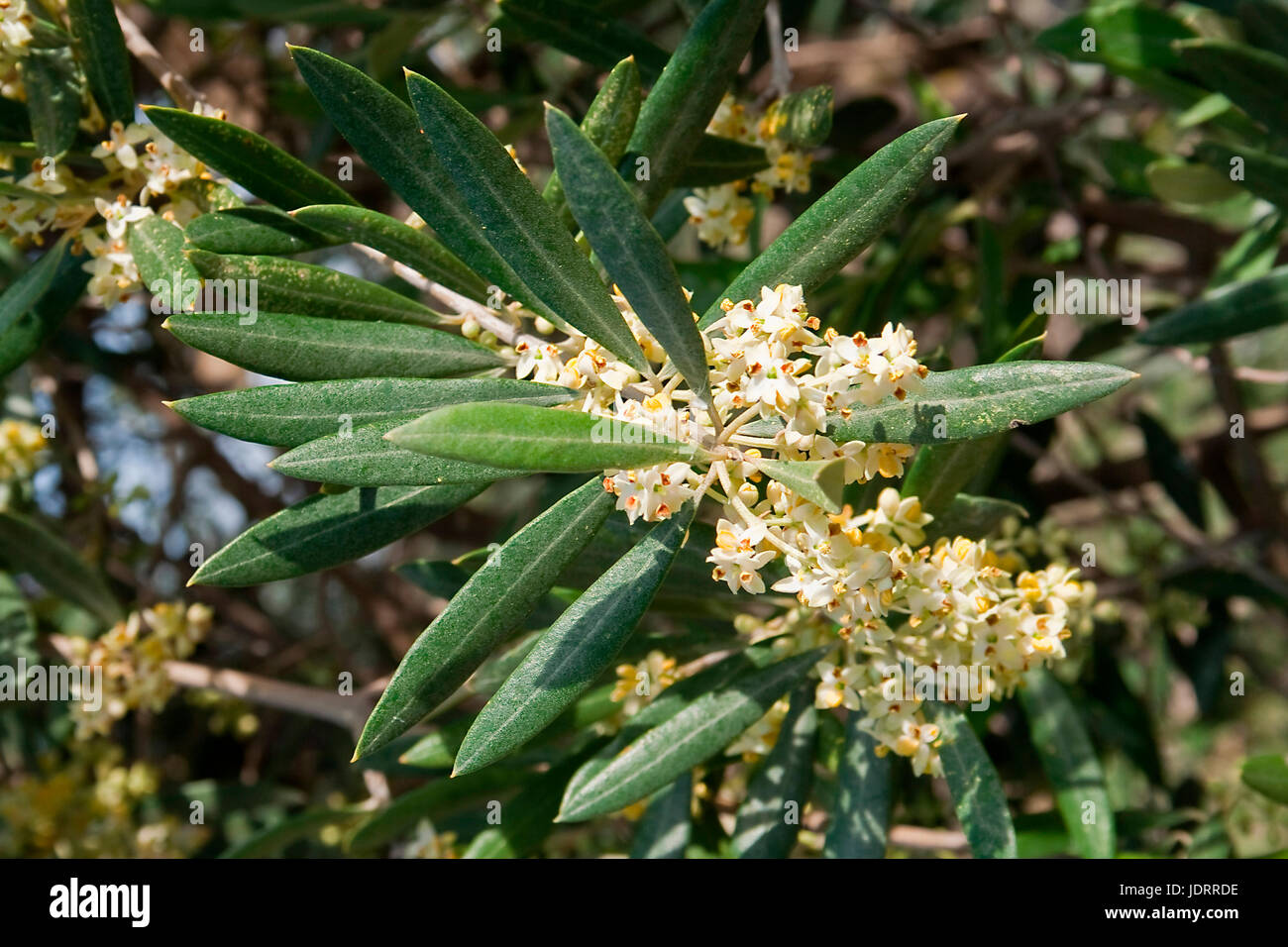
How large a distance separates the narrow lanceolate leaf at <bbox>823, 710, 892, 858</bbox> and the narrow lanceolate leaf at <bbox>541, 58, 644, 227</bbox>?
1040 mm

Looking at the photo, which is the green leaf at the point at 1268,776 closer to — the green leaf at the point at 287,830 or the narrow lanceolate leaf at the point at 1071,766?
the narrow lanceolate leaf at the point at 1071,766

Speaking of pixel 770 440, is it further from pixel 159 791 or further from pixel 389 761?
pixel 159 791

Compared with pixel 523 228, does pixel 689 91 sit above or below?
above

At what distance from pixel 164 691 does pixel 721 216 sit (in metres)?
1.70

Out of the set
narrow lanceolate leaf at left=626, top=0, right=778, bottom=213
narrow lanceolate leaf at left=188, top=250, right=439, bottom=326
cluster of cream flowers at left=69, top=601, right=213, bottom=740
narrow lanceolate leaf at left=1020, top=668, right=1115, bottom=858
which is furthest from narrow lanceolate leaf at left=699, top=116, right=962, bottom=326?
cluster of cream flowers at left=69, top=601, right=213, bottom=740

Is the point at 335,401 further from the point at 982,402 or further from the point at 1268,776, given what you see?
the point at 1268,776

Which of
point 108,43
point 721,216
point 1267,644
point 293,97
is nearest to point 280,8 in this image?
point 293,97

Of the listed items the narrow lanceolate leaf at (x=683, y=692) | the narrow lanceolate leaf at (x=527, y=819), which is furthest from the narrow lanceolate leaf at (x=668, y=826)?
the narrow lanceolate leaf at (x=683, y=692)

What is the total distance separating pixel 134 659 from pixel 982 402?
2051 millimetres

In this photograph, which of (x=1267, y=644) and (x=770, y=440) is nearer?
(x=770, y=440)

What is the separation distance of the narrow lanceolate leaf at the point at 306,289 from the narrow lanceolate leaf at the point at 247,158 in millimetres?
111

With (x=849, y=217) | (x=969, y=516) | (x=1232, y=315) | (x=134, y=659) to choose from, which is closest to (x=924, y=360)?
(x=969, y=516)

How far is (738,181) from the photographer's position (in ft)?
6.52

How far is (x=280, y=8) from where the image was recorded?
94.2 inches
